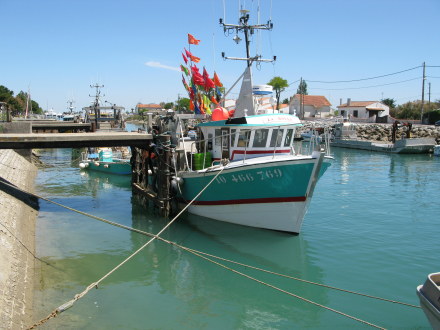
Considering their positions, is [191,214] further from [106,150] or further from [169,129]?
[106,150]

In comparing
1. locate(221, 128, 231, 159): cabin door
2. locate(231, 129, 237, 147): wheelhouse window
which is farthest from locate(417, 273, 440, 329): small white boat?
locate(221, 128, 231, 159): cabin door

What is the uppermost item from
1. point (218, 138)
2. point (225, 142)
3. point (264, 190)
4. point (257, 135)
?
point (257, 135)

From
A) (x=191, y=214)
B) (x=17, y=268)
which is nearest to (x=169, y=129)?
(x=191, y=214)

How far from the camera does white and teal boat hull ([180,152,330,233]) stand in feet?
39.5

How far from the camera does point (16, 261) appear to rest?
974 centimetres

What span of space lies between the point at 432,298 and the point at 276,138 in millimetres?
9050

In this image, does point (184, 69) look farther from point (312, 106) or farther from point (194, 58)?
point (312, 106)

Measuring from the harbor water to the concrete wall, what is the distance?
1.21ft

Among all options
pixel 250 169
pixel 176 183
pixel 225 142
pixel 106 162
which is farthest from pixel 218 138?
pixel 106 162

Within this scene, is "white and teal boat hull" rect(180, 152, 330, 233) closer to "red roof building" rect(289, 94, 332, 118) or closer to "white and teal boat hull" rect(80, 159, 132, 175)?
"white and teal boat hull" rect(80, 159, 132, 175)

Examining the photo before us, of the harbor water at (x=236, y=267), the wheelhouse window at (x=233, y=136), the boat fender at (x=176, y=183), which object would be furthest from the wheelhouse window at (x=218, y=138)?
the harbor water at (x=236, y=267)

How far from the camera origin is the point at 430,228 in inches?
586

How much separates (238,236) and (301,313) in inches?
193

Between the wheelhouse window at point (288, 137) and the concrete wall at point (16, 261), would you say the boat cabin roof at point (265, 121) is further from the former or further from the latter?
the concrete wall at point (16, 261)
